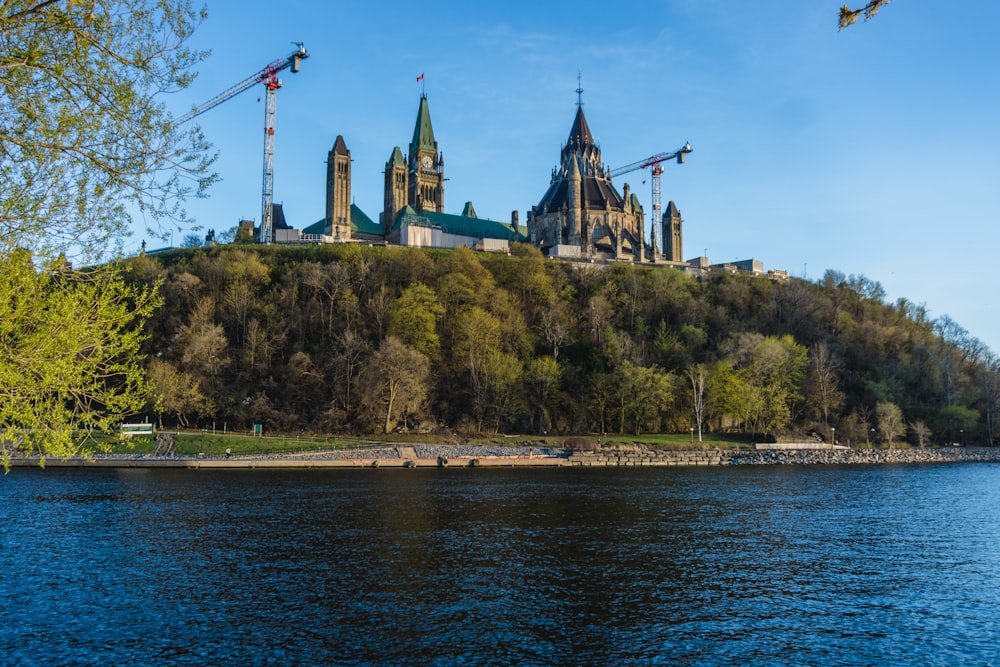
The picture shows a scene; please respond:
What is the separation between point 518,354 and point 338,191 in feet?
158

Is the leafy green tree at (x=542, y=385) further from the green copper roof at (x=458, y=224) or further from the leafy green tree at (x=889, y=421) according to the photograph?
the green copper roof at (x=458, y=224)

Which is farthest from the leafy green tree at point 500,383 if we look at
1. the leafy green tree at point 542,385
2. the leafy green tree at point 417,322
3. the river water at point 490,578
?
the river water at point 490,578

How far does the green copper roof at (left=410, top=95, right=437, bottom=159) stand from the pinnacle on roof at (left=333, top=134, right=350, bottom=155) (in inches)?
1353

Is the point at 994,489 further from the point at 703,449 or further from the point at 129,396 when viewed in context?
the point at 129,396

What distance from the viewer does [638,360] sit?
276 ft

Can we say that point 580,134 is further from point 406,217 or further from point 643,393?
point 643,393

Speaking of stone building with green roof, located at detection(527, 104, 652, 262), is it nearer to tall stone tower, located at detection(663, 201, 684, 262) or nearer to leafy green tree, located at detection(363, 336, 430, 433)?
tall stone tower, located at detection(663, 201, 684, 262)

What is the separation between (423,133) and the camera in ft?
501

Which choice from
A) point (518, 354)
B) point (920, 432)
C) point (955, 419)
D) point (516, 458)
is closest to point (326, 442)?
point (516, 458)

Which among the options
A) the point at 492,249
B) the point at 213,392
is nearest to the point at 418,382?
the point at 213,392

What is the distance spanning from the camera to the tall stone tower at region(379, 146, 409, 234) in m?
129

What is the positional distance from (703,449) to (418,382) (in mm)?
30506

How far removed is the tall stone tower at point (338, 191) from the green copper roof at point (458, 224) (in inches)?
399

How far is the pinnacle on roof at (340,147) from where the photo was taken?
4555 inches
